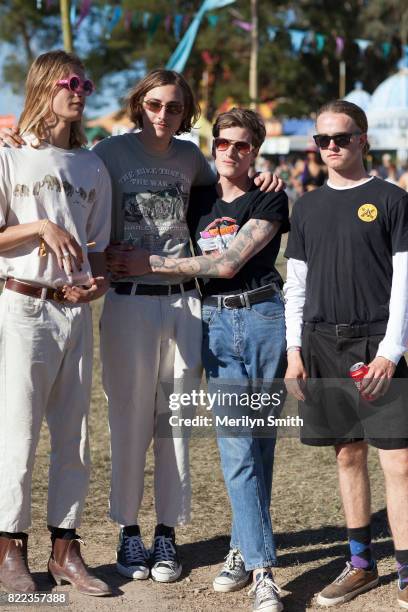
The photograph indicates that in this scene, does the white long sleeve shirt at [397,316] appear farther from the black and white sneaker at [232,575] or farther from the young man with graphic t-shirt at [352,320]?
the black and white sneaker at [232,575]

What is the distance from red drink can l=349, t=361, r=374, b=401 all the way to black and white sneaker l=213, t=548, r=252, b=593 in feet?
3.39

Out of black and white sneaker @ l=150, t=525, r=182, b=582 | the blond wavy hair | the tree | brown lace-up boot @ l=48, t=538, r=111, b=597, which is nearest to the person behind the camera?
the blond wavy hair

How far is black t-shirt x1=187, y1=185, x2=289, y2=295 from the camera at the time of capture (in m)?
4.34

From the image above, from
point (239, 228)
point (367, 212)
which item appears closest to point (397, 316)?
point (367, 212)

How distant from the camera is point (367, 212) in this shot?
12.9 ft

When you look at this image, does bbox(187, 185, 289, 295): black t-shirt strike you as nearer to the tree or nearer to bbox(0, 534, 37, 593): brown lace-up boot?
bbox(0, 534, 37, 593): brown lace-up boot

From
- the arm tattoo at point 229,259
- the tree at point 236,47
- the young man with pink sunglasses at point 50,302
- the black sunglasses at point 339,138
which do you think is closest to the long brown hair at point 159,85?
the young man with pink sunglasses at point 50,302

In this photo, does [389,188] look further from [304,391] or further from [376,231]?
[304,391]

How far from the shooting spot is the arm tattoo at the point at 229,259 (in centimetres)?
424

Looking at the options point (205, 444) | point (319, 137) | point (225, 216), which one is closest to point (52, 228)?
point (225, 216)

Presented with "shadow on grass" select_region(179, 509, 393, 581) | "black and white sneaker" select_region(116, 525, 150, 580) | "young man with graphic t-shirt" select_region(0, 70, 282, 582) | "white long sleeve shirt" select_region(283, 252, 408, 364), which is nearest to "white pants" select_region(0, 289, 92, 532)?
"young man with graphic t-shirt" select_region(0, 70, 282, 582)

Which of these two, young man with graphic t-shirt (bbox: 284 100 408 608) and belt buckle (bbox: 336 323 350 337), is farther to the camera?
belt buckle (bbox: 336 323 350 337)

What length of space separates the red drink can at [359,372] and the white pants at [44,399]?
45.2 inches

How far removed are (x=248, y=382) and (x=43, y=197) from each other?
1.22 metres
